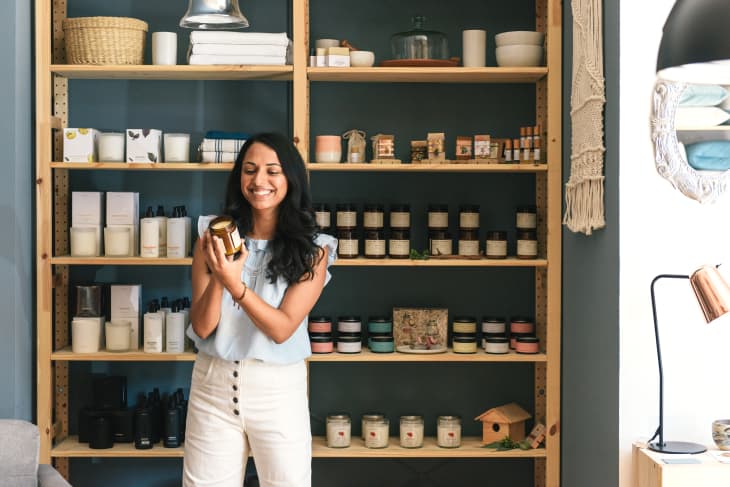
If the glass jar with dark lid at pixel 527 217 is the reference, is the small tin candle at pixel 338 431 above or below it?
below

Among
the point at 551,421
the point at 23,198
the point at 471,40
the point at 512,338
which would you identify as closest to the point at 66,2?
the point at 23,198

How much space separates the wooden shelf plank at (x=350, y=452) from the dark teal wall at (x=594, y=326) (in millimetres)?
274

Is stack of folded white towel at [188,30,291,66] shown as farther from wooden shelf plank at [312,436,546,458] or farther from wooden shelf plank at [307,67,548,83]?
wooden shelf plank at [312,436,546,458]

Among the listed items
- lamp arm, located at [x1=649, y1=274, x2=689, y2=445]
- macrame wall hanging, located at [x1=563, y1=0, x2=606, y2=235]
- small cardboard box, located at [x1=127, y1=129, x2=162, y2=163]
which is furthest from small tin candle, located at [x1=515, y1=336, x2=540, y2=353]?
small cardboard box, located at [x1=127, y1=129, x2=162, y2=163]

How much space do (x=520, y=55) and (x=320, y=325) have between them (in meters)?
1.27

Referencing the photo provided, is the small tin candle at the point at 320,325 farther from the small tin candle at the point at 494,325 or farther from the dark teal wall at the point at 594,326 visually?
the dark teal wall at the point at 594,326

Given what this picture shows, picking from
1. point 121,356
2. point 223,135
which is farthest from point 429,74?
point 121,356

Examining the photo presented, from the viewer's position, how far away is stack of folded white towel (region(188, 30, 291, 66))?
358 cm

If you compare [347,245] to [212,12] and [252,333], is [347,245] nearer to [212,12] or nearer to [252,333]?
[252,333]

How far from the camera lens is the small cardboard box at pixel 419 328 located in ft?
12.1

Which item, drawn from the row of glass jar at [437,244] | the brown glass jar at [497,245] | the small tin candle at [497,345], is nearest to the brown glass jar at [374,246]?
the row of glass jar at [437,244]

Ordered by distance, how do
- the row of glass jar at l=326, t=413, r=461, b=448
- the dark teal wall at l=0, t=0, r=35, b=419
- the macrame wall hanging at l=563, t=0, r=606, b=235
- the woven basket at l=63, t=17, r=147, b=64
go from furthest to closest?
the row of glass jar at l=326, t=413, r=461, b=448
the woven basket at l=63, t=17, r=147, b=64
the dark teal wall at l=0, t=0, r=35, b=419
the macrame wall hanging at l=563, t=0, r=606, b=235

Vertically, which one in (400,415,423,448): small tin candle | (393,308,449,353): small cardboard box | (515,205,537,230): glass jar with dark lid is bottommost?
(400,415,423,448): small tin candle

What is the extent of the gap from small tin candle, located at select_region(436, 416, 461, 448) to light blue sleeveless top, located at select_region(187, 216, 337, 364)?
1029 mm
